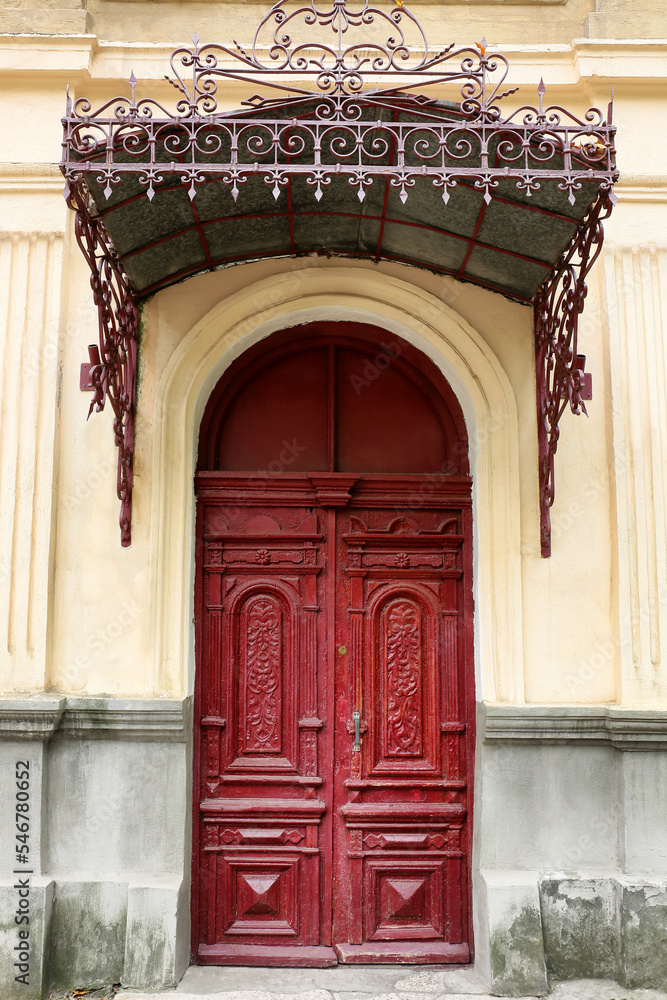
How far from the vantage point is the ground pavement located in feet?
14.4

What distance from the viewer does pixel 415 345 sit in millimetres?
5320

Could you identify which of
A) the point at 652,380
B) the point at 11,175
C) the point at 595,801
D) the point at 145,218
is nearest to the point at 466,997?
the point at 595,801

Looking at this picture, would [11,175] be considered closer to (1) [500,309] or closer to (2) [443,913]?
(1) [500,309]

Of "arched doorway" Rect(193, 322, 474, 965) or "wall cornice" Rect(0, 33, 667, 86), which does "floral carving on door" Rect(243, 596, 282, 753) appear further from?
"wall cornice" Rect(0, 33, 667, 86)

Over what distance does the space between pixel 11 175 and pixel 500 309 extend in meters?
3.01

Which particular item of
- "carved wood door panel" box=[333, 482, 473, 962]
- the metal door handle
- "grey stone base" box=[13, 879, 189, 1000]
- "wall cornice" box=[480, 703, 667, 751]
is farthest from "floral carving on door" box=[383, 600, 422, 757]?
"grey stone base" box=[13, 879, 189, 1000]

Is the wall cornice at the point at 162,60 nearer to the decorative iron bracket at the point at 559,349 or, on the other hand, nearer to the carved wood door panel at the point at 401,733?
the decorative iron bracket at the point at 559,349

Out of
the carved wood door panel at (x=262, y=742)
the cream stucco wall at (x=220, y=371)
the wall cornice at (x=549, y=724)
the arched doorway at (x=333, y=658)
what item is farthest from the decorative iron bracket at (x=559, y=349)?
the carved wood door panel at (x=262, y=742)

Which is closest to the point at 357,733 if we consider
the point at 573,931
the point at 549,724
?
the point at 549,724

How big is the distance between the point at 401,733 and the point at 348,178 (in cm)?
314

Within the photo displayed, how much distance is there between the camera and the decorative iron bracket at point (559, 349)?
13.5ft

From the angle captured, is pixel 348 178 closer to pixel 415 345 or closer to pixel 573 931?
pixel 415 345

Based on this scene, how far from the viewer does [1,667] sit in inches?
184

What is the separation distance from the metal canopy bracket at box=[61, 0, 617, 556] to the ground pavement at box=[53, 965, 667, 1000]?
2366 mm
